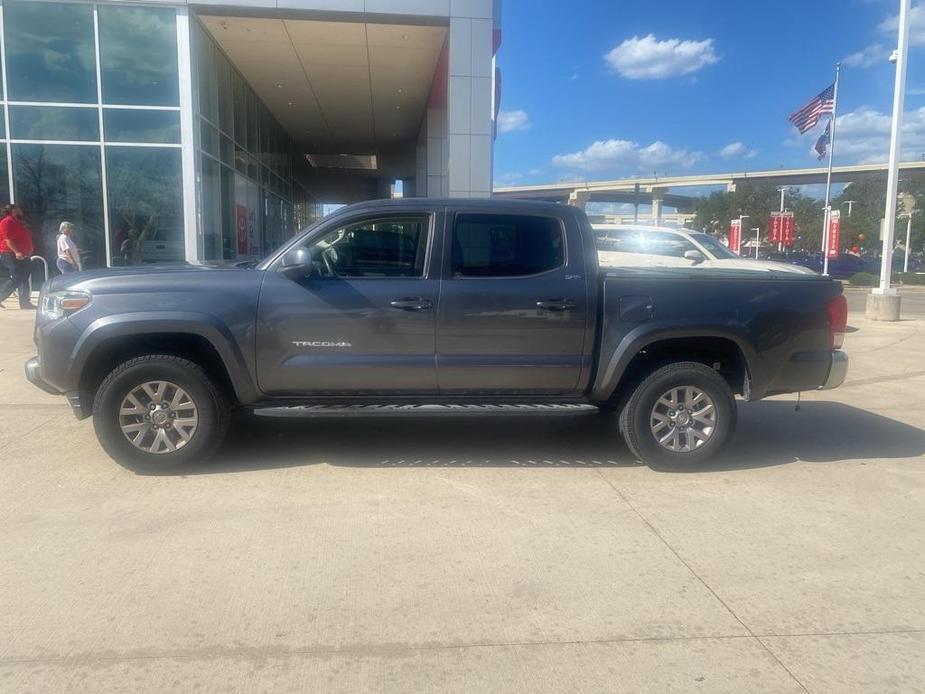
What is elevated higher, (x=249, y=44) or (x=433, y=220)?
(x=249, y=44)

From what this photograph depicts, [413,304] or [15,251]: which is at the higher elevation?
[15,251]

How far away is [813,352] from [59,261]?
13.1 metres

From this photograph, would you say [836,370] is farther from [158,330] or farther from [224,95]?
[224,95]

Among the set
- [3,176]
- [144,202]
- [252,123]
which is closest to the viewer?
[3,176]

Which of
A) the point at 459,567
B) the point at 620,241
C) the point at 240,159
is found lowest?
the point at 459,567

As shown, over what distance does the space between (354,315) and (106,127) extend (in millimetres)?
13462

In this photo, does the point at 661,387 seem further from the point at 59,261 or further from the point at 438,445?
the point at 59,261

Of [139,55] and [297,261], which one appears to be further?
[139,55]

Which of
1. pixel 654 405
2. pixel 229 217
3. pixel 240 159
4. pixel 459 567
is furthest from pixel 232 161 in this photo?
pixel 459 567

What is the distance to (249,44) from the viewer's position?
1795cm

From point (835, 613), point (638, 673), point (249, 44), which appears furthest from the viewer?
point (249, 44)

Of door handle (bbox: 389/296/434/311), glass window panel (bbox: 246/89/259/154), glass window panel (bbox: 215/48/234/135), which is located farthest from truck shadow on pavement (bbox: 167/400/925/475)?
glass window panel (bbox: 246/89/259/154)

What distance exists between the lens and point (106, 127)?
16016 mm

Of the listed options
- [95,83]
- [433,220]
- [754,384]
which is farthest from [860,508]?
[95,83]
